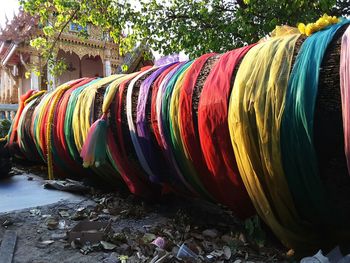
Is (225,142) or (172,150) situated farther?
(172,150)

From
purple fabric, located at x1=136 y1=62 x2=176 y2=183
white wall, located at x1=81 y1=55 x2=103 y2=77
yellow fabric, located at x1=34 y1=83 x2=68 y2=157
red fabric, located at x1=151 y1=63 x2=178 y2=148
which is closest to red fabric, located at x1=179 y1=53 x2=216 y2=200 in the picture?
red fabric, located at x1=151 y1=63 x2=178 y2=148

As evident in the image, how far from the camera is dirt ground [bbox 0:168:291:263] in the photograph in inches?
87.0

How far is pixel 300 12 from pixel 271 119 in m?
5.45

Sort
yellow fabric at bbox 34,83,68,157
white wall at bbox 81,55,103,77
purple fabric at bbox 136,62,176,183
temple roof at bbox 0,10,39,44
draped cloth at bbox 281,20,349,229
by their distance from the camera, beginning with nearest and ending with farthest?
draped cloth at bbox 281,20,349,229 → purple fabric at bbox 136,62,176,183 → yellow fabric at bbox 34,83,68,157 → temple roof at bbox 0,10,39,44 → white wall at bbox 81,55,103,77

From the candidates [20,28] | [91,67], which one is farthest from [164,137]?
[91,67]

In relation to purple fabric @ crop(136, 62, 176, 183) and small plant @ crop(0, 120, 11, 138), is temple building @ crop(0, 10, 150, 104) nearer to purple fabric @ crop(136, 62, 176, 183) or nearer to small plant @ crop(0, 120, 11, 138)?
small plant @ crop(0, 120, 11, 138)

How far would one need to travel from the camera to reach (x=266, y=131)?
1.97 meters

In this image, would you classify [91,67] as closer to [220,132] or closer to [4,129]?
[4,129]

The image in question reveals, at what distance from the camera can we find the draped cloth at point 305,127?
1.84 meters

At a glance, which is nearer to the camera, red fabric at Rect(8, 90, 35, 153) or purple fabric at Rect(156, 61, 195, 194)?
purple fabric at Rect(156, 61, 195, 194)

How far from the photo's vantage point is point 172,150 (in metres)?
2.69

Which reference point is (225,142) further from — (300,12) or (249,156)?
(300,12)

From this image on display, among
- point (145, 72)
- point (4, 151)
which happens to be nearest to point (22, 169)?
point (4, 151)

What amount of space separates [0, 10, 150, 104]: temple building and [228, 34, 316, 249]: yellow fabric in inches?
493
